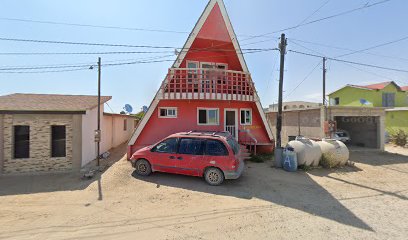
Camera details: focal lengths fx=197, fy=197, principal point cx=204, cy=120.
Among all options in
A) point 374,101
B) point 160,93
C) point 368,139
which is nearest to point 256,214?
point 160,93

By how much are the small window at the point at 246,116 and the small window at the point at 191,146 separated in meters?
5.80

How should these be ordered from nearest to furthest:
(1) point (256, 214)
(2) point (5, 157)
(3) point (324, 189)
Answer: (1) point (256, 214), (3) point (324, 189), (2) point (5, 157)

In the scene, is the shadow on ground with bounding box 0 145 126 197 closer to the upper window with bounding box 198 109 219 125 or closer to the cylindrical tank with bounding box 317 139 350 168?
the upper window with bounding box 198 109 219 125

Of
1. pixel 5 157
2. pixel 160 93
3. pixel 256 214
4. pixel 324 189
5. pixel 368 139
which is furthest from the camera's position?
pixel 368 139

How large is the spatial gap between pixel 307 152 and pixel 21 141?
43.1 feet

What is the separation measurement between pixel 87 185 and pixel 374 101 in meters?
31.2

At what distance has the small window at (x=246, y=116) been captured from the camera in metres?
12.6

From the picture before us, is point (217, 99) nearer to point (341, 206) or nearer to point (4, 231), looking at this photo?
point (341, 206)

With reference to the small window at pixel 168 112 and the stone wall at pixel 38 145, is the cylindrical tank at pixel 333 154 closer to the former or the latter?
the small window at pixel 168 112

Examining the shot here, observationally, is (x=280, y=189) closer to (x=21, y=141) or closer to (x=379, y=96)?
(x=21, y=141)

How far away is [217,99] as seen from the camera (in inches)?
429

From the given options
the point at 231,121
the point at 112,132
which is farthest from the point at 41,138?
the point at 231,121

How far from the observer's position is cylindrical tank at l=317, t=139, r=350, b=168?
31.7 ft

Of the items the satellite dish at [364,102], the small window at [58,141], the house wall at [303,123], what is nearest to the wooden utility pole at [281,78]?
the house wall at [303,123]
